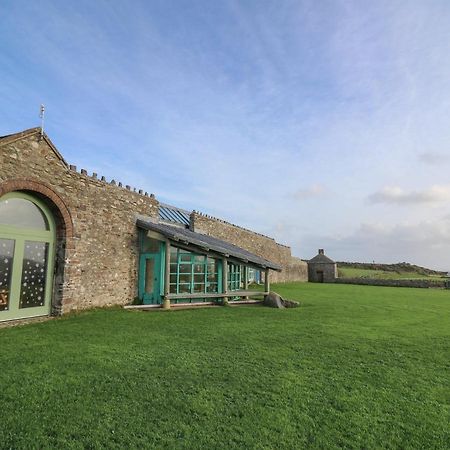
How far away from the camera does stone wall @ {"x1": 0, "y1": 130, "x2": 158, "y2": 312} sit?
8367 millimetres

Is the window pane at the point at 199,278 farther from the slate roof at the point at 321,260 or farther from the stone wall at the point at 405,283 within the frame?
the slate roof at the point at 321,260

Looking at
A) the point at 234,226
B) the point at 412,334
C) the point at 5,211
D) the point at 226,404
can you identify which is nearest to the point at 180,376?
the point at 226,404

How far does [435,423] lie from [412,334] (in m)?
4.77

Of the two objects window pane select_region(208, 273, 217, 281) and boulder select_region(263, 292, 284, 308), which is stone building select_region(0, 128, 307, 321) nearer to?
window pane select_region(208, 273, 217, 281)

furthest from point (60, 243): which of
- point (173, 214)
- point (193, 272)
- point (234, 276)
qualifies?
point (234, 276)

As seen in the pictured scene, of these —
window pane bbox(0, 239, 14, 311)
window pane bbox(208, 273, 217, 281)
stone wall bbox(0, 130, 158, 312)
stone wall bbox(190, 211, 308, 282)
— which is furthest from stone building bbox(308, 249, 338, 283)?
window pane bbox(0, 239, 14, 311)

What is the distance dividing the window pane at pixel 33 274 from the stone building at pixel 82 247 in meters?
0.03

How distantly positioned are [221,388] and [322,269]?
33.1 m

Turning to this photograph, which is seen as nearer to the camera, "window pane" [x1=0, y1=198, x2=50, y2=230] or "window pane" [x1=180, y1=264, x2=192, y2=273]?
"window pane" [x1=0, y1=198, x2=50, y2=230]

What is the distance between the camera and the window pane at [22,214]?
A: 8164 mm

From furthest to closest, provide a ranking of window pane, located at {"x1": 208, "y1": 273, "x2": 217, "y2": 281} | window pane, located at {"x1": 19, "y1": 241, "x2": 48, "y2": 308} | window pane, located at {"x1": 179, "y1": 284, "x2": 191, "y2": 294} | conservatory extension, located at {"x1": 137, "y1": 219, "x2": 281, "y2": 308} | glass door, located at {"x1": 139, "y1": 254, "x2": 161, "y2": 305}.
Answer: window pane, located at {"x1": 208, "y1": 273, "x2": 217, "y2": 281} < window pane, located at {"x1": 179, "y1": 284, "x2": 191, "y2": 294} < glass door, located at {"x1": 139, "y1": 254, "x2": 161, "y2": 305} < conservatory extension, located at {"x1": 137, "y1": 219, "x2": 281, "y2": 308} < window pane, located at {"x1": 19, "y1": 241, "x2": 48, "y2": 308}

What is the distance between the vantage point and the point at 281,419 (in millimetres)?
3531

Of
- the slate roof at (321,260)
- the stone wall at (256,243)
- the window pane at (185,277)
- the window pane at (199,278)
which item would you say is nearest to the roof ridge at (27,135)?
the window pane at (185,277)

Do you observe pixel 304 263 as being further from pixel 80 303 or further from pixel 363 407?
pixel 363 407
